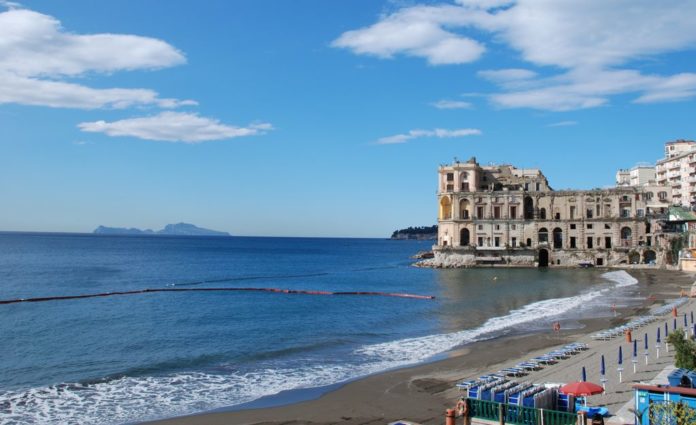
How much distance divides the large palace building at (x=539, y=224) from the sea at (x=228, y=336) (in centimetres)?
2282

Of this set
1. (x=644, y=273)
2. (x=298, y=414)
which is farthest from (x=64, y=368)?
(x=644, y=273)

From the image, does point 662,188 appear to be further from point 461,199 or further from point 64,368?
point 64,368

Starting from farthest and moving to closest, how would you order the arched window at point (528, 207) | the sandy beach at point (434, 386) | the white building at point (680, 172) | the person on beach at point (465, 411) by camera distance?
the white building at point (680, 172) < the arched window at point (528, 207) < the sandy beach at point (434, 386) < the person on beach at point (465, 411)

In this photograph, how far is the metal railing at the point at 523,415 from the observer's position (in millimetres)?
16125

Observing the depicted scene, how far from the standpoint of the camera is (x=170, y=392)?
78.8 ft

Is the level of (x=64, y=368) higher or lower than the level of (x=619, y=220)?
lower

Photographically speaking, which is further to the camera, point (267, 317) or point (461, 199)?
point (461, 199)

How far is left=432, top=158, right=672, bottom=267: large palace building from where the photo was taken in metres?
99.2

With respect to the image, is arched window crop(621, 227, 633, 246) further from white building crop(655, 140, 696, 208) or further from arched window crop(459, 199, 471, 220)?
arched window crop(459, 199, 471, 220)

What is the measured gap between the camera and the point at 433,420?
19.3 metres

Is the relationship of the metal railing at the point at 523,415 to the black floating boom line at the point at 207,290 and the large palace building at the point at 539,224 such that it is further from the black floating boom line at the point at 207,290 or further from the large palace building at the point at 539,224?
the large palace building at the point at 539,224

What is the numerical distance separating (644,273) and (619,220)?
16390 mm

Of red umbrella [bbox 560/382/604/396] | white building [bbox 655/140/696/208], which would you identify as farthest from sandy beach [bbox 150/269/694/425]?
white building [bbox 655/140/696/208]

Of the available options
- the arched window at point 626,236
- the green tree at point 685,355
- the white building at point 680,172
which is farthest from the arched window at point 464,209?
the green tree at point 685,355
